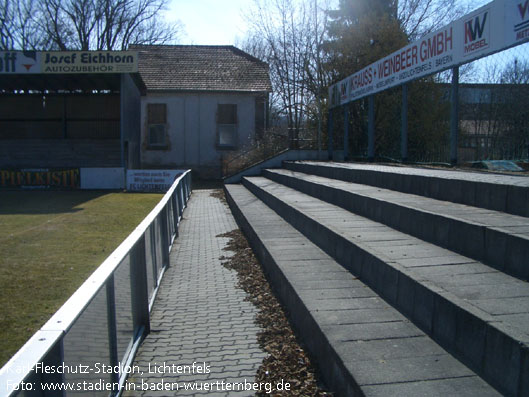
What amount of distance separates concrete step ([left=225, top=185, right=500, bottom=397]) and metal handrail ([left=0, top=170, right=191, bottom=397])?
1.47 m

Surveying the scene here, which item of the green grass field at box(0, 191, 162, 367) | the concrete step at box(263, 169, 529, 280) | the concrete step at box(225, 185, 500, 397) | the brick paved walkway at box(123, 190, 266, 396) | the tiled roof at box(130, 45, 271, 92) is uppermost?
the tiled roof at box(130, 45, 271, 92)

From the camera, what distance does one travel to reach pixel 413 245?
517cm

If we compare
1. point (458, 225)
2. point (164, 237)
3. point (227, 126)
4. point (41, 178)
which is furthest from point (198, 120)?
point (458, 225)

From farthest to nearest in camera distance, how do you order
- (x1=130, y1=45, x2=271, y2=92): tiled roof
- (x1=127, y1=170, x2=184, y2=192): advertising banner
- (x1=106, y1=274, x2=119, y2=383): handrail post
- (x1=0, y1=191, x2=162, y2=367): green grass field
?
(x1=130, y1=45, x2=271, y2=92): tiled roof
(x1=127, y1=170, x2=184, y2=192): advertising banner
(x1=0, y1=191, x2=162, y2=367): green grass field
(x1=106, y1=274, x2=119, y2=383): handrail post

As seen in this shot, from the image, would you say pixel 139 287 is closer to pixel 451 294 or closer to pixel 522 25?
pixel 451 294

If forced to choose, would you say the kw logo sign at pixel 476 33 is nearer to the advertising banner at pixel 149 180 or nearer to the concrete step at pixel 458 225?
the concrete step at pixel 458 225

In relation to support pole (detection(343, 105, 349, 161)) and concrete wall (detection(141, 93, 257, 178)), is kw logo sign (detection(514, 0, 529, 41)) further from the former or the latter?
concrete wall (detection(141, 93, 257, 178))

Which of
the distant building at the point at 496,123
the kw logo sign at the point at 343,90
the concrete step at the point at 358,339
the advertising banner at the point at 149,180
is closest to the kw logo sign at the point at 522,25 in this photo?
the distant building at the point at 496,123

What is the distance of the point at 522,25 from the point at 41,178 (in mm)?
22244

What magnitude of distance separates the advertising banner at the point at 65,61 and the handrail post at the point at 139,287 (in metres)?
18.5

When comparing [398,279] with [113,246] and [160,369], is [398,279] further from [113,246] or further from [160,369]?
[113,246]

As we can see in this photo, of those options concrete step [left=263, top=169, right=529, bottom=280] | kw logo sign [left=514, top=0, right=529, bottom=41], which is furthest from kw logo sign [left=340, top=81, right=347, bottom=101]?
concrete step [left=263, top=169, right=529, bottom=280]

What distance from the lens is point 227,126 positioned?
29719mm

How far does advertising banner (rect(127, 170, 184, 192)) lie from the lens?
22.9 metres
